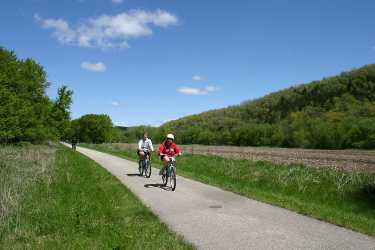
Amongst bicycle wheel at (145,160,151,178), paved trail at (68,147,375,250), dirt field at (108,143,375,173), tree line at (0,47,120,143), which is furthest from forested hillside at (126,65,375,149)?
paved trail at (68,147,375,250)

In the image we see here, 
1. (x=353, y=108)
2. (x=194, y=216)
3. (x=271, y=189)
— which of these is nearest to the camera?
(x=194, y=216)

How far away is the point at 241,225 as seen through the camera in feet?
28.1

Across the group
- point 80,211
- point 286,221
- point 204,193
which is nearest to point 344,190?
point 204,193

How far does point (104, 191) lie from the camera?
42.8 feet

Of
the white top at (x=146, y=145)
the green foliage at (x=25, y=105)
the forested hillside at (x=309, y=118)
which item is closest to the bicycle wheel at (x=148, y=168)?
the white top at (x=146, y=145)

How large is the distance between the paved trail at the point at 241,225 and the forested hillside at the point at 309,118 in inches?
2237

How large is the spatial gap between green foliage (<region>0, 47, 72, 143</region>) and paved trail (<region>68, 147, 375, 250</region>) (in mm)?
34844

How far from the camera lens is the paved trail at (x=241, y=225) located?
282 inches

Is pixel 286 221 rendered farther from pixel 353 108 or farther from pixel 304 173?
pixel 353 108

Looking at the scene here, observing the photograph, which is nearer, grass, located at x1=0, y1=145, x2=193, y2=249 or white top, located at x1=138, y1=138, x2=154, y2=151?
grass, located at x1=0, y1=145, x2=193, y2=249

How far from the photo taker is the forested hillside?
69.1 metres

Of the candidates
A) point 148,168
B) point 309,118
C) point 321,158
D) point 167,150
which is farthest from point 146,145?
point 309,118

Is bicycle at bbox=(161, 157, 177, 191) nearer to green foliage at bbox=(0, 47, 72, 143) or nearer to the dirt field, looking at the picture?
the dirt field

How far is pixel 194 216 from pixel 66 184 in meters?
6.58
